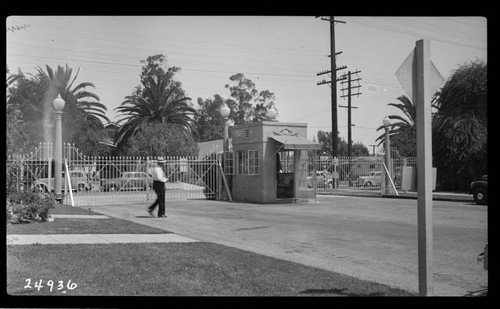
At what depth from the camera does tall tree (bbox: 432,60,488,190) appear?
2266 centimetres

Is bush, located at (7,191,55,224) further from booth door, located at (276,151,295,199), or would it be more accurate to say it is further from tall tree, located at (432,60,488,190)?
tall tree, located at (432,60,488,190)

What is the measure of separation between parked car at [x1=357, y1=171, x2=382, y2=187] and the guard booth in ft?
22.9

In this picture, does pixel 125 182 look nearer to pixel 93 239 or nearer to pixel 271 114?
pixel 271 114

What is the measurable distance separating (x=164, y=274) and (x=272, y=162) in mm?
12305

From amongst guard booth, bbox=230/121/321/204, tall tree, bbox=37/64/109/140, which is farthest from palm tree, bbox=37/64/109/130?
guard booth, bbox=230/121/321/204

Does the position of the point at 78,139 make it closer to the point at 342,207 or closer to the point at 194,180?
the point at 194,180

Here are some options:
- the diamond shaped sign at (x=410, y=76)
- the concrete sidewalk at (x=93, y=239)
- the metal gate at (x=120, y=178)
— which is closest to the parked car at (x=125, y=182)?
the metal gate at (x=120, y=178)

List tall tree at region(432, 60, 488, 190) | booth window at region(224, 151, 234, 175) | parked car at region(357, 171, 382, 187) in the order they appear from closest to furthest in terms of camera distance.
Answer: booth window at region(224, 151, 234, 175) → tall tree at region(432, 60, 488, 190) → parked car at region(357, 171, 382, 187)

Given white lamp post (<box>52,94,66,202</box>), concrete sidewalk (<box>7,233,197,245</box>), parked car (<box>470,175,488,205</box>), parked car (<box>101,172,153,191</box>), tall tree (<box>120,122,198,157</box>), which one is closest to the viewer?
concrete sidewalk (<box>7,233,197,245</box>)

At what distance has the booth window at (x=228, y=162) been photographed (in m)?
20.2

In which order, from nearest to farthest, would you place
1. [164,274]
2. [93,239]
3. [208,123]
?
[164,274] < [93,239] < [208,123]

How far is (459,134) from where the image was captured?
2378 centimetres

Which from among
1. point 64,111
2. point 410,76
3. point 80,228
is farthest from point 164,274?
point 64,111
